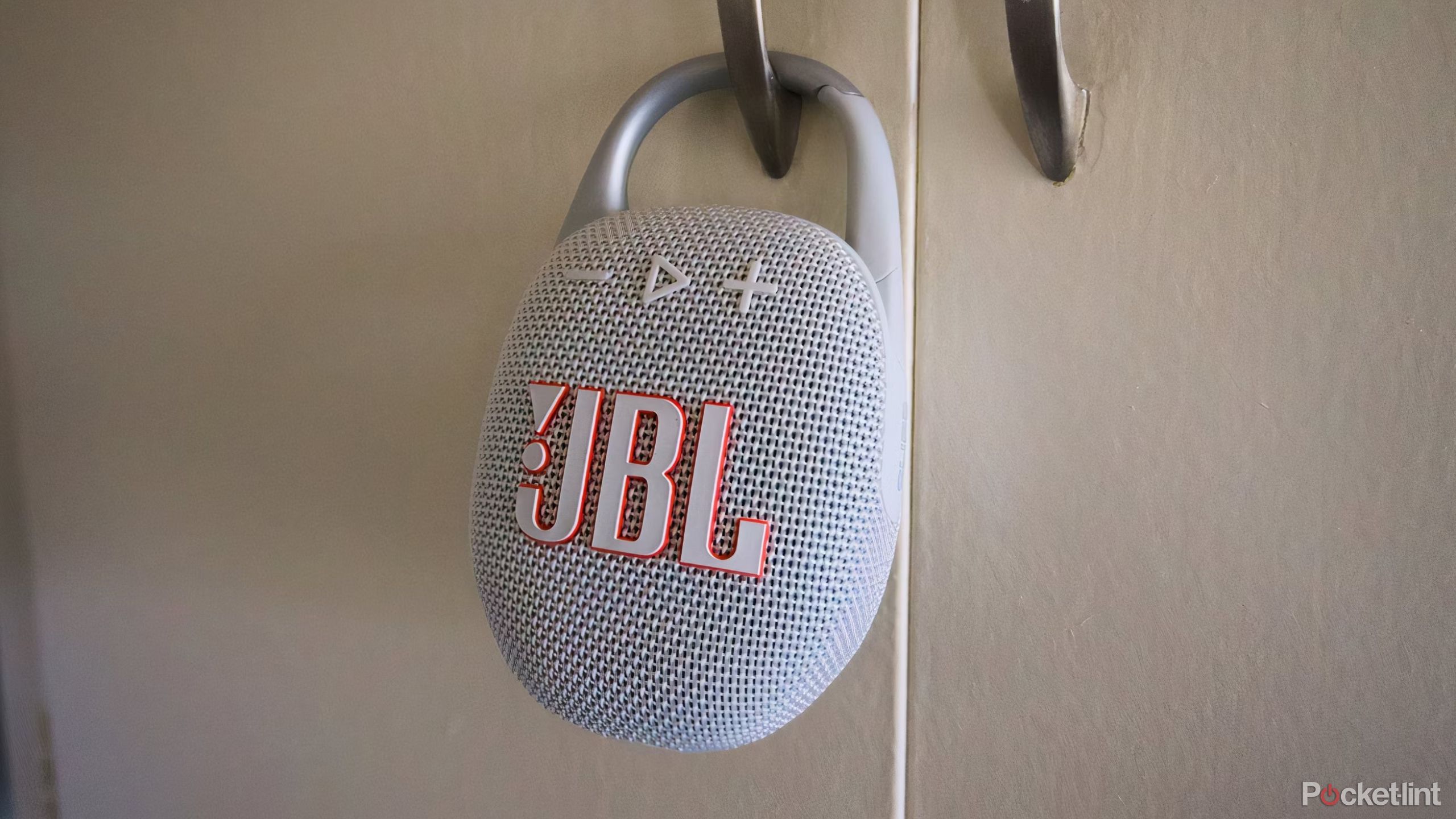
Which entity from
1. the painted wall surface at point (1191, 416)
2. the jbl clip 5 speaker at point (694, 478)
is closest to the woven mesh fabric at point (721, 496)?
the jbl clip 5 speaker at point (694, 478)

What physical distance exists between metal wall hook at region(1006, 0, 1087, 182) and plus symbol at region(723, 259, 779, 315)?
15 cm

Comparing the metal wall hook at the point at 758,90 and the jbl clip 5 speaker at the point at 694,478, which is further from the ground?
the metal wall hook at the point at 758,90

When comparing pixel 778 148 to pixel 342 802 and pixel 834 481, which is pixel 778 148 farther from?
pixel 342 802

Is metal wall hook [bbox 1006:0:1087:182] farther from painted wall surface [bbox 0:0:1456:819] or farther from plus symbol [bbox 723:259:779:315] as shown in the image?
plus symbol [bbox 723:259:779:315]

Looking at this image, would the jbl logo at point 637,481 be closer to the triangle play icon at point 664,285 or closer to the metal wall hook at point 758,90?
the triangle play icon at point 664,285

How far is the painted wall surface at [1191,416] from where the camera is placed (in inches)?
14.1

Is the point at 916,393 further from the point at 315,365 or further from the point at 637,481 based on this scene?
the point at 315,365

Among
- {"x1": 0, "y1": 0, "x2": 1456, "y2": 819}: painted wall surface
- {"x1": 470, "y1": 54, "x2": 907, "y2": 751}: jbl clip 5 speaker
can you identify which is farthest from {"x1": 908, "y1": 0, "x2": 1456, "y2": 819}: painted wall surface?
{"x1": 470, "y1": 54, "x2": 907, "y2": 751}: jbl clip 5 speaker

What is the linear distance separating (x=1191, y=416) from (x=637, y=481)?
0.82 feet

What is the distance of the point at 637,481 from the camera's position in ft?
1.00

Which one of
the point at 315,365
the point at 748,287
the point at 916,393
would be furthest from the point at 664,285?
the point at 315,365

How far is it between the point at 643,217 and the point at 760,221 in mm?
49

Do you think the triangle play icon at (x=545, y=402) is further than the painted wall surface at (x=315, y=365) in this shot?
No

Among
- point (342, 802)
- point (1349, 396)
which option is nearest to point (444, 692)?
point (342, 802)
